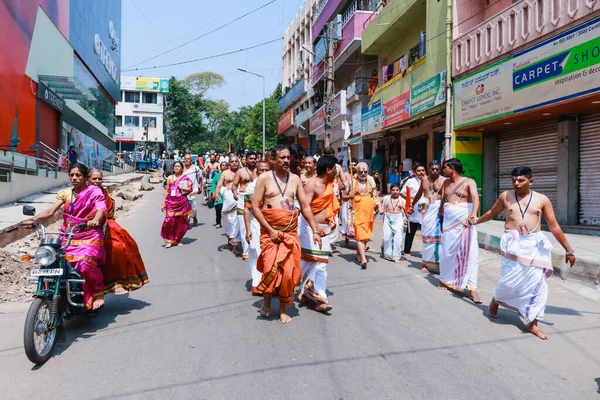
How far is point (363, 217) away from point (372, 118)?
12.7 m

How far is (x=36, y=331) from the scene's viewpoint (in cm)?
388

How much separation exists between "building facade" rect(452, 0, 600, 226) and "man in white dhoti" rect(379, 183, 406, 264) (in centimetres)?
394

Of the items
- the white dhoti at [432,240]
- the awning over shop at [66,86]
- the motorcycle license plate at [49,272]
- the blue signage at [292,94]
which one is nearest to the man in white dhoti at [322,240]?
the white dhoti at [432,240]

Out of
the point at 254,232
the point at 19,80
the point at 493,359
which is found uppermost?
the point at 19,80

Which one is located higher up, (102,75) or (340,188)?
(102,75)

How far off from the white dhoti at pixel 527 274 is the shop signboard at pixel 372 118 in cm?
1456

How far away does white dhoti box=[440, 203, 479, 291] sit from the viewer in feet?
20.3

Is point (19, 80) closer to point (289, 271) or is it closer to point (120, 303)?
point (120, 303)

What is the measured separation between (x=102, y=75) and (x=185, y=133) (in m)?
19.2

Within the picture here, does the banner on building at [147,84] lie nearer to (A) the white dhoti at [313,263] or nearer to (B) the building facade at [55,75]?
(B) the building facade at [55,75]

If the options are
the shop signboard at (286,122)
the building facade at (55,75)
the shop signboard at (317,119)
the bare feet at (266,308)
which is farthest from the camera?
the shop signboard at (286,122)

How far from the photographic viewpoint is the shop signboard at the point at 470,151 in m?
13.6

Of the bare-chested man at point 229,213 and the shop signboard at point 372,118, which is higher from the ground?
the shop signboard at point 372,118

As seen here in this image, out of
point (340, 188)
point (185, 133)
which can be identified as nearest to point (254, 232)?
point (340, 188)
